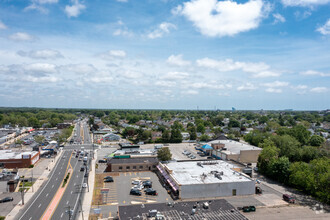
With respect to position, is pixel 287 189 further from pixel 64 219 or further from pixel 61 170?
pixel 61 170

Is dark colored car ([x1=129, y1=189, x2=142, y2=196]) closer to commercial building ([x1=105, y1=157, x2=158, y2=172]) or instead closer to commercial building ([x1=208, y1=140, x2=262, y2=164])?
commercial building ([x1=105, y1=157, x2=158, y2=172])

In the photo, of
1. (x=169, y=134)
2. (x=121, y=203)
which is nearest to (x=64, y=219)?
(x=121, y=203)

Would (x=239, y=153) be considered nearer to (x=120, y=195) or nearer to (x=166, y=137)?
(x=120, y=195)

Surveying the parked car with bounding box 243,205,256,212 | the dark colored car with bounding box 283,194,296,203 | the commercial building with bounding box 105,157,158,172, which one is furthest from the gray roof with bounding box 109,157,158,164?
the dark colored car with bounding box 283,194,296,203

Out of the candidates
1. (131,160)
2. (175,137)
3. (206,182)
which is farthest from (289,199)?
(175,137)

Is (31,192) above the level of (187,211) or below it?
below

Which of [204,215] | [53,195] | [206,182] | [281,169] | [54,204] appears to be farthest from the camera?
Answer: [281,169]
